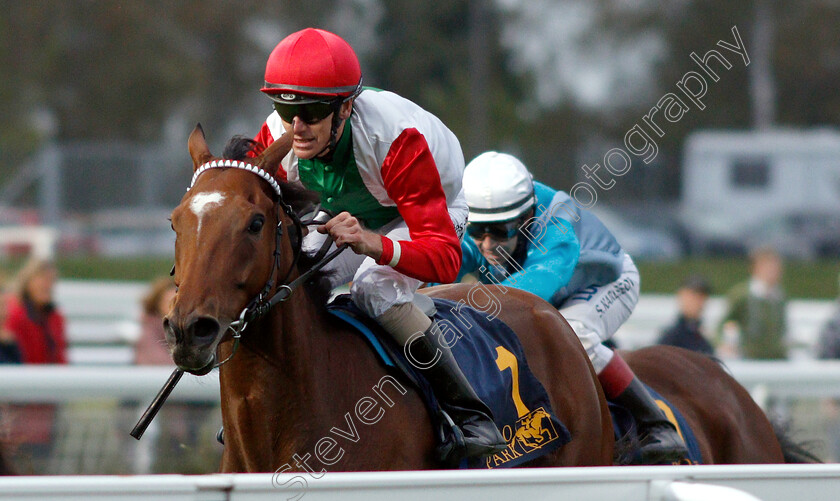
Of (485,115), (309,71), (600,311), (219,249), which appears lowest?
(485,115)

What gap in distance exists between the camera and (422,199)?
290 centimetres

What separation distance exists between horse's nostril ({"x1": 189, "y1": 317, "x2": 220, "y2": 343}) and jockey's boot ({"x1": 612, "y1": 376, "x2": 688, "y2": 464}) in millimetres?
1966

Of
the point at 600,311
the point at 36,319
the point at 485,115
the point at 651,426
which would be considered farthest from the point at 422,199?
the point at 485,115

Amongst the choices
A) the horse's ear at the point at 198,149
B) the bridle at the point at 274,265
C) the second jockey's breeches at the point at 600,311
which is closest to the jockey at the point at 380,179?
the bridle at the point at 274,265

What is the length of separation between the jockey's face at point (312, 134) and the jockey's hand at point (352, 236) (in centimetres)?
25

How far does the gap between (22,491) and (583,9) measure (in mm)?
33604

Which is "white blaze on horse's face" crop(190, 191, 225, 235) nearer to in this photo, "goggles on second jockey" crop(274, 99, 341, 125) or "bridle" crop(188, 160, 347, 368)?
"bridle" crop(188, 160, 347, 368)

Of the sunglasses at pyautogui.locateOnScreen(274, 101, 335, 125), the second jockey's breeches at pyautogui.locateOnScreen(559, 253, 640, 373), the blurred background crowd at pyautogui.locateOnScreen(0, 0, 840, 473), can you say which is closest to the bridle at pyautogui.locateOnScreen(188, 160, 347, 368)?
the sunglasses at pyautogui.locateOnScreen(274, 101, 335, 125)

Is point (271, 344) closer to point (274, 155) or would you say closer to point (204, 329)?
point (204, 329)

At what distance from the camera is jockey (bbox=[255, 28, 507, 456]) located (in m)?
2.81

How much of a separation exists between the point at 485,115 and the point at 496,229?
77.0 ft

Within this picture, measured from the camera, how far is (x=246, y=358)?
2748 mm

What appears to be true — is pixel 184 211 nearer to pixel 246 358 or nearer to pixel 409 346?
pixel 246 358

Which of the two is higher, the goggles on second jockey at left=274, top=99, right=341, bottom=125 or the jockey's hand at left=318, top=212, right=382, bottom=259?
the goggles on second jockey at left=274, top=99, right=341, bottom=125
